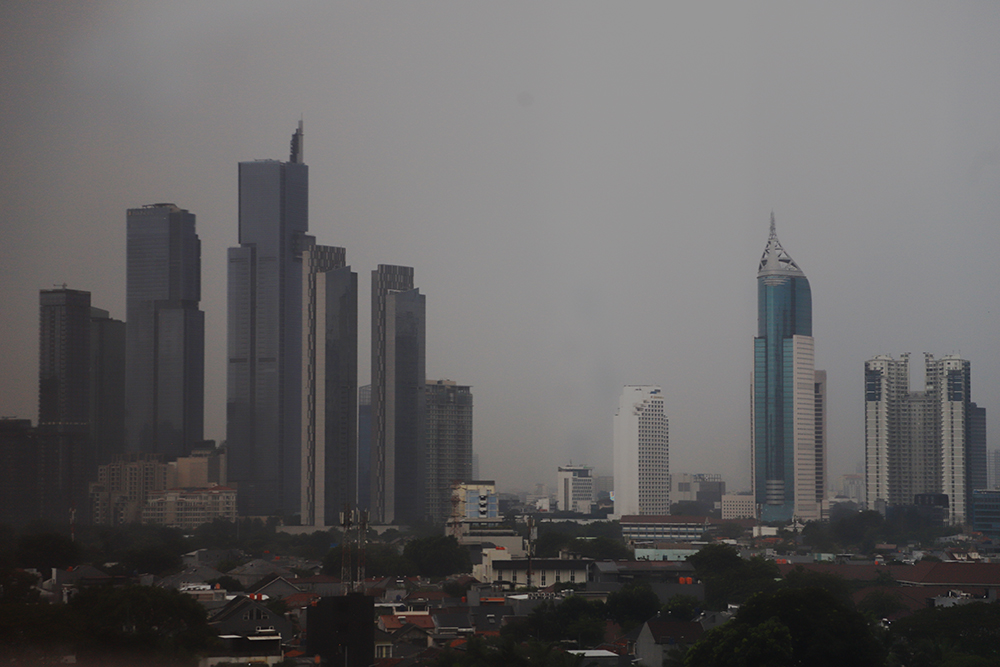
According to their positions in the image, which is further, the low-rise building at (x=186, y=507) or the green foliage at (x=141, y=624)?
the low-rise building at (x=186, y=507)

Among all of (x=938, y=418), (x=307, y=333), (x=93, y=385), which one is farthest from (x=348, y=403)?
(x=938, y=418)

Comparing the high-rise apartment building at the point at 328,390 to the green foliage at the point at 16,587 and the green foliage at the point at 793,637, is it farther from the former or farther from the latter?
the green foliage at the point at 793,637

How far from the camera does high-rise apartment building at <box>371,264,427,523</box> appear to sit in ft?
162

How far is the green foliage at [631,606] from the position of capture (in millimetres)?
16516

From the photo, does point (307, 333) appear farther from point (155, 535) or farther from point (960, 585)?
point (960, 585)

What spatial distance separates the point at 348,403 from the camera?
48.7 m

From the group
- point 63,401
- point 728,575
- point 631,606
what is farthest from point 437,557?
point 63,401

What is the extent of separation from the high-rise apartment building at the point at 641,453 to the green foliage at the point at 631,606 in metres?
45.2

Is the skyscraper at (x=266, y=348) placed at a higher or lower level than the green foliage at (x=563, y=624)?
higher

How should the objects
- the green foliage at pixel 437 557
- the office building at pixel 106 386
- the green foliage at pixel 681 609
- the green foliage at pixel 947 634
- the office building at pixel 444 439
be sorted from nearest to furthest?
the green foliage at pixel 947 634 < the green foliage at pixel 681 609 < the green foliage at pixel 437 557 < the office building at pixel 106 386 < the office building at pixel 444 439

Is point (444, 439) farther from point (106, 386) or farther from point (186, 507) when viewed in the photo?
point (106, 386)

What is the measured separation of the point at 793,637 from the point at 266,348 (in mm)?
49117

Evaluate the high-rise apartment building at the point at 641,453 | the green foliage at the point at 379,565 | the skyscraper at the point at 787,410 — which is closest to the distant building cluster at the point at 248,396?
the high-rise apartment building at the point at 641,453

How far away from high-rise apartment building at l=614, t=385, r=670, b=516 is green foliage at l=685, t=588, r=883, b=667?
5137cm
